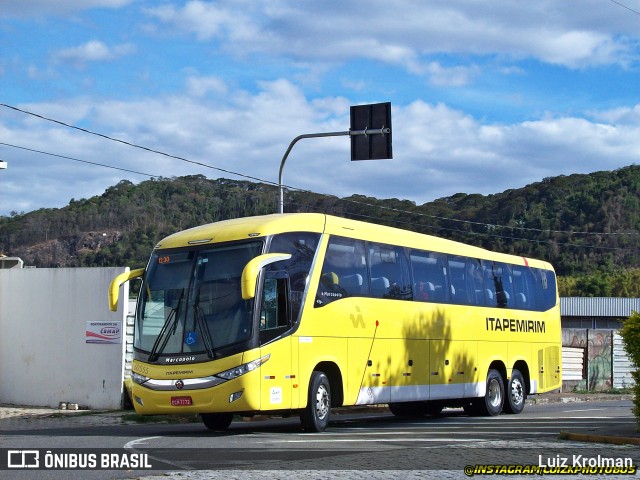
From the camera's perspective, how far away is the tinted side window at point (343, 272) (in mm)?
18000

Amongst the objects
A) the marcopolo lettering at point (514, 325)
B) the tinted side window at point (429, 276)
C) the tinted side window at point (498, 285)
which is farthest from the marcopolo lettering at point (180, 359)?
the tinted side window at point (498, 285)

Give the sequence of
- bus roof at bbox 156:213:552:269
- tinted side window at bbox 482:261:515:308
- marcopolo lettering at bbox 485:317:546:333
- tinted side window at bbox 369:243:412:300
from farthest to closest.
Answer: tinted side window at bbox 482:261:515:308 < marcopolo lettering at bbox 485:317:546:333 < tinted side window at bbox 369:243:412:300 < bus roof at bbox 156:213:552:269

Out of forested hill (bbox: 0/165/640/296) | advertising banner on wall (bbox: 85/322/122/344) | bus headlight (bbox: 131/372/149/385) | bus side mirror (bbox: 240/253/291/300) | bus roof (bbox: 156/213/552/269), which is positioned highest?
forested hill (bbox: 0/165/640/296)

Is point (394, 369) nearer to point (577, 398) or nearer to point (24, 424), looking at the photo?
point (24, 424)

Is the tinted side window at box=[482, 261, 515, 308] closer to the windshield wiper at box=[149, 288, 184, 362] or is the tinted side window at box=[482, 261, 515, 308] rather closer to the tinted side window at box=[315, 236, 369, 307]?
the tinted side window at box=[315, 236, 369, 307]

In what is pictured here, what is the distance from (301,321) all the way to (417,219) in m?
61.5

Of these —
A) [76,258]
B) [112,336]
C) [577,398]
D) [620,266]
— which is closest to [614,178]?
[620,266]

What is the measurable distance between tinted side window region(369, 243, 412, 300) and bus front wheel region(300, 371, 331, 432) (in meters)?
2.57

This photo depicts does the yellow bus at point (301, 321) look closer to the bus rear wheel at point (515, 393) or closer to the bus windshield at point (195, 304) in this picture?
the bus windshield at point (195, 304)

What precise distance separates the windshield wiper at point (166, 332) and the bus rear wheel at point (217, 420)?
1966 millimetres

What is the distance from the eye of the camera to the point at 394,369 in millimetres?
20188

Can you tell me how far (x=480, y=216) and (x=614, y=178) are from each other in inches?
751

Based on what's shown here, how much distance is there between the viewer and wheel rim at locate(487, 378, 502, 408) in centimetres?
Answer: 2386

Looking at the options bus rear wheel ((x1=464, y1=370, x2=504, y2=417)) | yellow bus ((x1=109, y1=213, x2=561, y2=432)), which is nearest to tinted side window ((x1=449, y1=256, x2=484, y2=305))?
yellow bus ((x1=109, y1=213, x2=561, y2=432))
